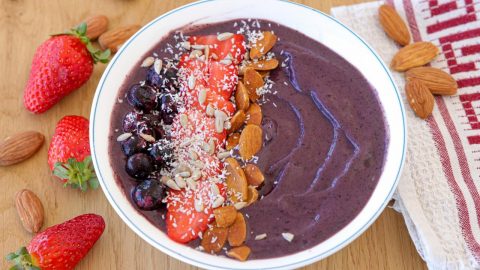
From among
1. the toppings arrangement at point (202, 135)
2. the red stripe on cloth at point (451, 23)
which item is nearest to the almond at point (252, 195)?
the toppings arrangement at point (202, 135)

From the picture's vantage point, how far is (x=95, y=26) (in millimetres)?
2383

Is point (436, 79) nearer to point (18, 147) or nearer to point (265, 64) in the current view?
point (265, 64)

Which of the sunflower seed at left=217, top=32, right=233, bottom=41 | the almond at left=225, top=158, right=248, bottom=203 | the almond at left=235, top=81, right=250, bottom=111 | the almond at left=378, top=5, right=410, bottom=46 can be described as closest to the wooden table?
the almond at left=378, top=5, right=410, bottom=46

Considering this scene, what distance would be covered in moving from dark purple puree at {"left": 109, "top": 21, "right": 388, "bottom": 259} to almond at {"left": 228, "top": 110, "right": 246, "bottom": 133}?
0.08m

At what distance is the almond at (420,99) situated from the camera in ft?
7.22

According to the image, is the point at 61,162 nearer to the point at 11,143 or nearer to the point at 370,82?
the point at 11,143

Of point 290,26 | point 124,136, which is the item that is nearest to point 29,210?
point 124,136

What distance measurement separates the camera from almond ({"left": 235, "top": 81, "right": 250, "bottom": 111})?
1968 millimetres

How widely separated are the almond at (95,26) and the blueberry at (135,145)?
0.70 m

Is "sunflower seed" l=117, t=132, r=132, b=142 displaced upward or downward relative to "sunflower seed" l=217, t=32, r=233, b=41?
downward

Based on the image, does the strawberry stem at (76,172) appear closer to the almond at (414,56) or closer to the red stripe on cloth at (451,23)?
the almond at (414,56)

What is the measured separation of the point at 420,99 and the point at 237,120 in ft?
2.45

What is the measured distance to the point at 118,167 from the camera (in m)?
1.90

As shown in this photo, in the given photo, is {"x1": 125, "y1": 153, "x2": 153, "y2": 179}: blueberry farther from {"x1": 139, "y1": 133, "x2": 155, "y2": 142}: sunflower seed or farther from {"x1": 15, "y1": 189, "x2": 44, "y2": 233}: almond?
{"x1": 15, "y1": 189, "x2": 44, "y2": 233}: almond
